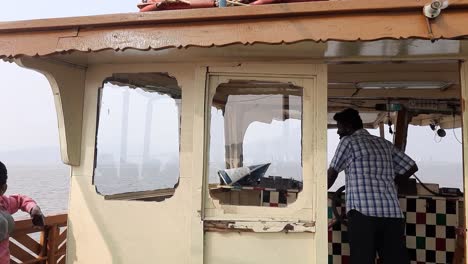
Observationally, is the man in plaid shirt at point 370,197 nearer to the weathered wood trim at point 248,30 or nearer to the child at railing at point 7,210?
the weathered wood trim at point 248,30

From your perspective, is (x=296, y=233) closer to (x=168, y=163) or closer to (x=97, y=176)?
(x=168, y=163)

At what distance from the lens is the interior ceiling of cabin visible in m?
2.61

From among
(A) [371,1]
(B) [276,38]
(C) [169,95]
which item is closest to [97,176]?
(C) [169,95]

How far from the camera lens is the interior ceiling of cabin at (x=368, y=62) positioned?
2609 mm

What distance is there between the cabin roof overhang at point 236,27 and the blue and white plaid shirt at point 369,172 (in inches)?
44.3

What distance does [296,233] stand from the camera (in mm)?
2832

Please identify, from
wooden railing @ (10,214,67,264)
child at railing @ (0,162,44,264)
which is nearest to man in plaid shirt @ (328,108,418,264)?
child at railing @ (0,162,44,264)

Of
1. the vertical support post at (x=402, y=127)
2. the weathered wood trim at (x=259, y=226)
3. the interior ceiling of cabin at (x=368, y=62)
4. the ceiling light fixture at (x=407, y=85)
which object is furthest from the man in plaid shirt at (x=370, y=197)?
the vertical support post at (x=402, y=127)

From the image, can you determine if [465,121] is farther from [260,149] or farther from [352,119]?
[260,149]

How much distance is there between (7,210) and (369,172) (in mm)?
2485

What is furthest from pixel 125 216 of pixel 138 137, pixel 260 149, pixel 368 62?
pixel 368 62

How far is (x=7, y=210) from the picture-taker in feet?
9.69

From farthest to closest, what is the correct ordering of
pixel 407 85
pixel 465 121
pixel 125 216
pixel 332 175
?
pixel 407 85, pixel 332 175, pixel 125 216, pixel 465 121

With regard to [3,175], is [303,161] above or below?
above
